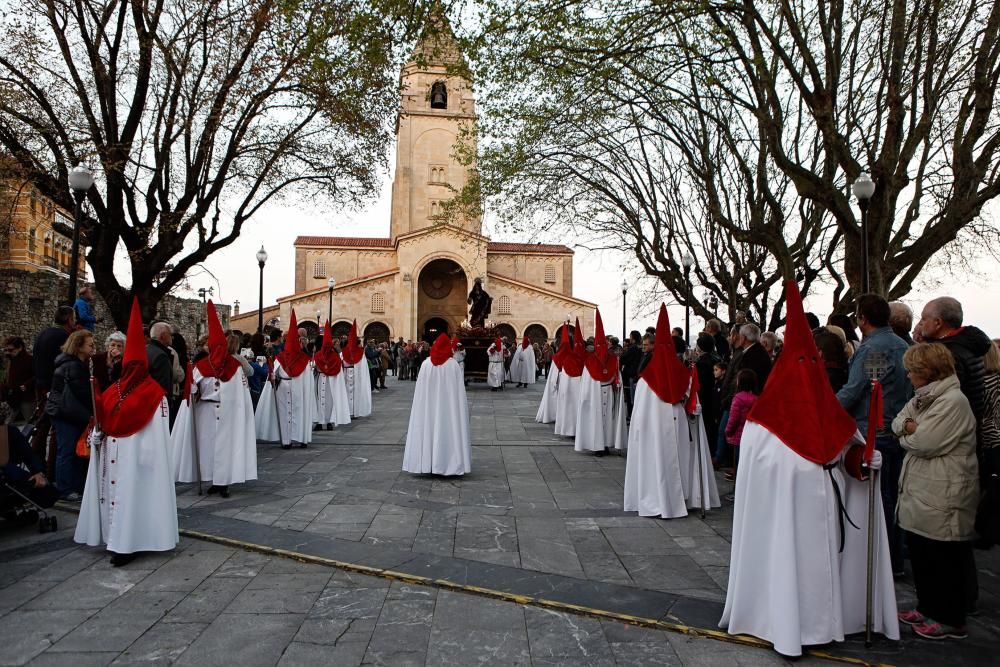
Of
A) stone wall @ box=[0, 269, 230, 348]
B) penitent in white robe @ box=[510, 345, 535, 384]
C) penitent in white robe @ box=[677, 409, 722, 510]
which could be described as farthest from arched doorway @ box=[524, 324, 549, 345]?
penitent in white robe @ box=[677, 409, 722, 510]

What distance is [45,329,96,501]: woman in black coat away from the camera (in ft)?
21.1

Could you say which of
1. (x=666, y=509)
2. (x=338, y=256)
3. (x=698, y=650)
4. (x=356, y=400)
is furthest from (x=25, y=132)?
(x=338, y=256)

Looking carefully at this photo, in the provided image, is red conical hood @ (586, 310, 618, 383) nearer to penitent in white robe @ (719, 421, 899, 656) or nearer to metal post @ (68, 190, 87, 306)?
penitent in white robe @ (719, 421, 899, 656)

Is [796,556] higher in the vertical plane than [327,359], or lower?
lower

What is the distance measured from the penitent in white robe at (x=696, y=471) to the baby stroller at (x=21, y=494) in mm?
5881

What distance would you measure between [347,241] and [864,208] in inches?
1946

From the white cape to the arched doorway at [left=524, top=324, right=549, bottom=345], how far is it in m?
37.0

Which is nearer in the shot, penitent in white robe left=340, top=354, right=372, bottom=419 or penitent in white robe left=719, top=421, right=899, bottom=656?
penitent in white robe left=719, top=421, right=899, bottom=656

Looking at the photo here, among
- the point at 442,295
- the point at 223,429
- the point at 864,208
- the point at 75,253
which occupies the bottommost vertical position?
the point at 223,429

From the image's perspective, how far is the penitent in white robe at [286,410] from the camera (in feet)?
A: 35.8

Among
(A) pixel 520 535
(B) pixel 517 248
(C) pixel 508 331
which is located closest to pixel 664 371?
(A) pixel 520 535

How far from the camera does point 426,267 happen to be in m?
51.2

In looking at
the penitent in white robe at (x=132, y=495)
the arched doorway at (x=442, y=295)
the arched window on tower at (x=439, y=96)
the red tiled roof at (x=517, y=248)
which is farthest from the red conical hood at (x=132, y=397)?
the red tiled roof at (x=517, y=248)

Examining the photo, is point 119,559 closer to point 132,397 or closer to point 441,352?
point 132,397
